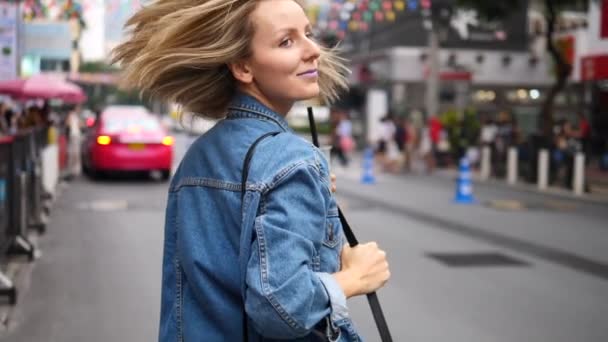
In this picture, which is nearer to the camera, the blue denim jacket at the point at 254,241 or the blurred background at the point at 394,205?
the blue denim jacket at the point at 254,241

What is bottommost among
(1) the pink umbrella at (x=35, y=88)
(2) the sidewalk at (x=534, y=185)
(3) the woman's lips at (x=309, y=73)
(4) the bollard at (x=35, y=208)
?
(2) the sidewalk at (x=534, y=185)

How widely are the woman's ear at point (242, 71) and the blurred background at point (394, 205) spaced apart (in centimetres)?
25

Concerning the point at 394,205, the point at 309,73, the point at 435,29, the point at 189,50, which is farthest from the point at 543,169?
the point at 189,50

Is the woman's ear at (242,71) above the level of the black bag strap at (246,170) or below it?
above

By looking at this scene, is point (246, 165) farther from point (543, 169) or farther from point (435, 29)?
point (435, 29)

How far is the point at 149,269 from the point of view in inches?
345

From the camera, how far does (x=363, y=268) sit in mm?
1974

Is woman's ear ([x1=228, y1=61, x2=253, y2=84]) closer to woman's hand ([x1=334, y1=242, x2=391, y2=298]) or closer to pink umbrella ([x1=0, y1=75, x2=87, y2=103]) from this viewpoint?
woman's hand ([x1=334, y1=242, x2=391, y2=298])

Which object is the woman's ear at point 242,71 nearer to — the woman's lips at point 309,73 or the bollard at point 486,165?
the woman's lips at point 309,73

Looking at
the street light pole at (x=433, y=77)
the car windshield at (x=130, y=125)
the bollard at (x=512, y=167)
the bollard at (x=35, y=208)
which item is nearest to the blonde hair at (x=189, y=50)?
the bollard at (x=35, y=208)

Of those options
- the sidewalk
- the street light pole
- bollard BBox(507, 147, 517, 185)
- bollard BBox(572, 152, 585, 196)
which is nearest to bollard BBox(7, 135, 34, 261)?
the sidewalk

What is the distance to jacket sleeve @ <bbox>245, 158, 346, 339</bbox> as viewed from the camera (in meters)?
1.75

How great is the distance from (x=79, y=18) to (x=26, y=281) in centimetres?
1093

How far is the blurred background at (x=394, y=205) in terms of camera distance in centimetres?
680
